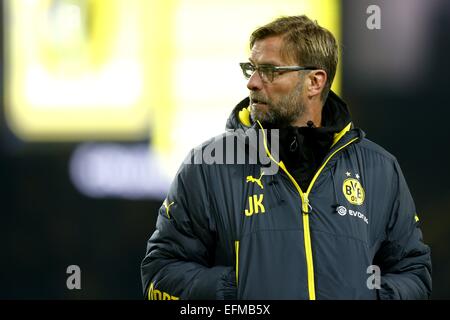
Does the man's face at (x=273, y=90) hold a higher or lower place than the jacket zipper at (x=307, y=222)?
higher

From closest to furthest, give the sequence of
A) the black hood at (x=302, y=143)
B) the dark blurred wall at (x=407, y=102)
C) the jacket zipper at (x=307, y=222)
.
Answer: the jacket zipper at (x=307, y=222)
the black hood at (x=302, y=143)
the dark blurred wall at (x=407, y=102)

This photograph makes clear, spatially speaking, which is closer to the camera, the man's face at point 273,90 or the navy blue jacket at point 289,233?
the navy blue jacket at point 289,233

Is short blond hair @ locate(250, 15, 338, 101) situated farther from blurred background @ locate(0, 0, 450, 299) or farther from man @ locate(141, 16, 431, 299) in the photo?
blurred background @ locate(0, 0, 450, 299)

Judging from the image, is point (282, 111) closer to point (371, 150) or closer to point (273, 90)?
point (273, 90)

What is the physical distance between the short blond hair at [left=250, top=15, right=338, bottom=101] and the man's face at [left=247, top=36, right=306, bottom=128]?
0.05 feet

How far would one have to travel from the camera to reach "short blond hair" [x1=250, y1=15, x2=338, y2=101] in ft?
6.58

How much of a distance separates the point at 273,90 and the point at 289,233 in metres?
0.33

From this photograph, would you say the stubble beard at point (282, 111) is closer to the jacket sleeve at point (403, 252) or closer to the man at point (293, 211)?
the man at point (293, 211)

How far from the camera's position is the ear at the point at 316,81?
2.04 meters

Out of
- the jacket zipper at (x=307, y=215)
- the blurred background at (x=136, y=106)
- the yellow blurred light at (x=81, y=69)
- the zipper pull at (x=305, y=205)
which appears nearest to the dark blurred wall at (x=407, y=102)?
the blurred background at (x=136, y=106)

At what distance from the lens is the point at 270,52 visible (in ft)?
6.56

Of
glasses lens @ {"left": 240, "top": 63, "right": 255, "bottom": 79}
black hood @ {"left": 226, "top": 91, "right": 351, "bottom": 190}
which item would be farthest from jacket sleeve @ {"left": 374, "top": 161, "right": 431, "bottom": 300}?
glasses lens @ {"left": 240, "top": 63, "right": 255, "bottom": 79}
